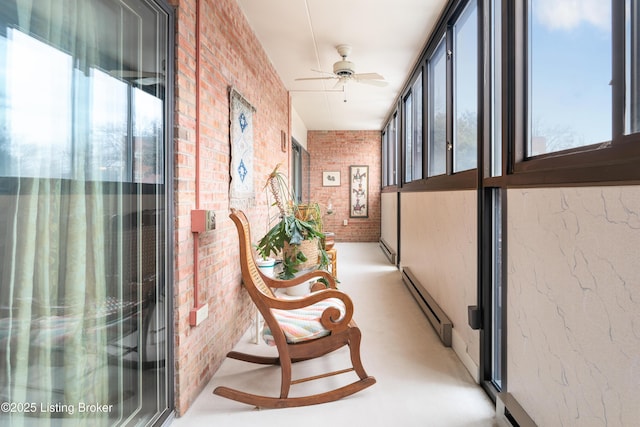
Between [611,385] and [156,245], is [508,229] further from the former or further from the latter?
[156,245]

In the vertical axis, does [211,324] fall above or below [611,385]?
below

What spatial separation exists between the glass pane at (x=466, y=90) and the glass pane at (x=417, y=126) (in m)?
1.42

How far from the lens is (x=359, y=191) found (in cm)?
917

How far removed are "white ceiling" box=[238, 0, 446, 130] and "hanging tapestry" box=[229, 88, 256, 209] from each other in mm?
844

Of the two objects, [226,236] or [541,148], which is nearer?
[541,148]

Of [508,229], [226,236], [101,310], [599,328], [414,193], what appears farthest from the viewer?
[414,193]

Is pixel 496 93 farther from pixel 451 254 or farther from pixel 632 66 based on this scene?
pixel 451 254

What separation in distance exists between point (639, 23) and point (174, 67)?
194 centimetres

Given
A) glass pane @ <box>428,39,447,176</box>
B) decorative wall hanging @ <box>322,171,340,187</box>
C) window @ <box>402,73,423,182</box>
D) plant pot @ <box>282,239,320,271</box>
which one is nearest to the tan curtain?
plant pot @ <box>282,239,320,271</box>

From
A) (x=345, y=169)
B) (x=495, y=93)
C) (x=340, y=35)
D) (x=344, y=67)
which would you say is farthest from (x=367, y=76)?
(x=345, y=169)

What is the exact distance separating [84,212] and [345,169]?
8.09 metres

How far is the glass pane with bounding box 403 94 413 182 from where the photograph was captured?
16.9ft

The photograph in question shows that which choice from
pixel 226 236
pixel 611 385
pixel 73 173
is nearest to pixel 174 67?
pixel 73 173

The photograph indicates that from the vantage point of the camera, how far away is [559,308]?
1.39 m
